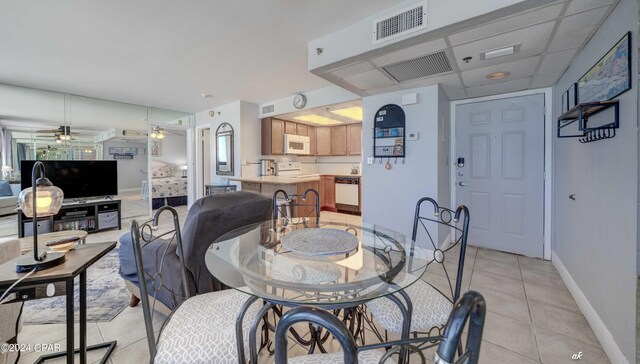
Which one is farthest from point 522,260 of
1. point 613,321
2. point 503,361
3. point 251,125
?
point 251,125

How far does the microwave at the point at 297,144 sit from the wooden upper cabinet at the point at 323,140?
406 millimetres

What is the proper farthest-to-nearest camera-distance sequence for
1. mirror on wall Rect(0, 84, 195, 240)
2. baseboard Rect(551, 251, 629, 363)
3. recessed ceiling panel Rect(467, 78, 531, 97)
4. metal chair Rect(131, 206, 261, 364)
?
mirror on wall Rect(0, 84, 195, 240)
recessed ceiling panel Rect(467, 78, 531, 97)
baseboard Rect(551, 251, 629, 363)
metal chair Rect(131, 206, 261, 364)

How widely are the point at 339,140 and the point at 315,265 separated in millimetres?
4940

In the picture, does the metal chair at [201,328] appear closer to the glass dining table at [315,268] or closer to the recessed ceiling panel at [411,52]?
the glass dining table at [315,268]

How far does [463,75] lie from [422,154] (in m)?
0.92

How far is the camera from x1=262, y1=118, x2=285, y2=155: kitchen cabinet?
5.09 metres

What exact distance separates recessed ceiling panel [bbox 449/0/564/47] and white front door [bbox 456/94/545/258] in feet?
5.90

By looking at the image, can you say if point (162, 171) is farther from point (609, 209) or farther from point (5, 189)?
point (609, 209)

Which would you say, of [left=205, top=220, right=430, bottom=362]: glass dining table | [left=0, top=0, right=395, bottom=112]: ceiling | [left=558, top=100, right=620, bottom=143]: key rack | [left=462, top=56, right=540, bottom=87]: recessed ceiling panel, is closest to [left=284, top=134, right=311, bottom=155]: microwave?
[left=0, top=0, right=395, bottom=112]: ceiling

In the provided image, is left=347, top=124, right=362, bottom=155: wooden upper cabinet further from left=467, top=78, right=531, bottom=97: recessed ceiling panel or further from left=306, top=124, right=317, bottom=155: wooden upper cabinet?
left=467, top=78, right=531, bottom=97: recessed ceiling panel

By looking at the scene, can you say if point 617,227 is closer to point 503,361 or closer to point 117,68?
point 503,361

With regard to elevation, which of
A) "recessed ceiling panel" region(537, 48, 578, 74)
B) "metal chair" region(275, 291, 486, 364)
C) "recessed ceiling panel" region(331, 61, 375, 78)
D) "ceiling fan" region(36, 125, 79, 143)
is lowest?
"metal chair" region(275, 291, 486, 364)

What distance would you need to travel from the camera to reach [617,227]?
1.51 meters

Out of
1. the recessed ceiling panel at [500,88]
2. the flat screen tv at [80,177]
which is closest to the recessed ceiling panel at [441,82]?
the recessed ceiling panel at [500,88]
